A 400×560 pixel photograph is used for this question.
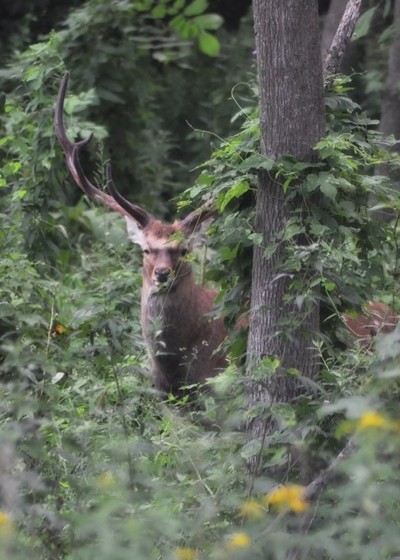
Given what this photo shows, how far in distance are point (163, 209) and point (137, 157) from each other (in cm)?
77

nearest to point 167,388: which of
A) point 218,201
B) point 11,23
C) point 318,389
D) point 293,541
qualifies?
point 218,201

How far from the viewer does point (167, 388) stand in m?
7.80

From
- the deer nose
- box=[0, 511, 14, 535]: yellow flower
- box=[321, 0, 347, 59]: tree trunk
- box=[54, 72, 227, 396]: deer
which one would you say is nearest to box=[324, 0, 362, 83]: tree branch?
box=[54, 72, 227, 396]: deer

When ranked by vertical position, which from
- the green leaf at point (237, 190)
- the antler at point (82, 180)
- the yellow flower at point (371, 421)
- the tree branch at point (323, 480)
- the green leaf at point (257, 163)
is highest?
the yellow flower at point (371, 421)

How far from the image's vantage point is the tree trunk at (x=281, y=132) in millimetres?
5596

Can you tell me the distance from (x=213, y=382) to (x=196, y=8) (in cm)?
263

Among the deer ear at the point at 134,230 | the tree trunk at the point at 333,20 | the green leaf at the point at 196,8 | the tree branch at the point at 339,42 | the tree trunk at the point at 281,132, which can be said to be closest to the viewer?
the green leaf at the point at 196,8

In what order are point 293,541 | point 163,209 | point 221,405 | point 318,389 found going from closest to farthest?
point 293,541 → point 318,389 → point 221,405 → point 163,209

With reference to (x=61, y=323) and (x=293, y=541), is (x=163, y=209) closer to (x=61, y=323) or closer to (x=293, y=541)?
(x=61, y=323)

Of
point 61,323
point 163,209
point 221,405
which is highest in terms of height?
point 221,405

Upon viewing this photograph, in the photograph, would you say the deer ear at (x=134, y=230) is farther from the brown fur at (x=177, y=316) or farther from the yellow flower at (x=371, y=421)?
the yellow flower at (x=371, y=421)

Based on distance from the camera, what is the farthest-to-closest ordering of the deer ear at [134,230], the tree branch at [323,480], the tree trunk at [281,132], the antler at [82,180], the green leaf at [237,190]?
the deer ear at [134,230] < the antler at [82,180] < the green leaf at [237,190] < the tree trunk at [281,132] < the tree branch at [323,480]

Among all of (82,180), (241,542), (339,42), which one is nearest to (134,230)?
(82,180)

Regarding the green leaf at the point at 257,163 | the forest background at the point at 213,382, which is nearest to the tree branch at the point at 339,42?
the forest background at the point at 213,382
